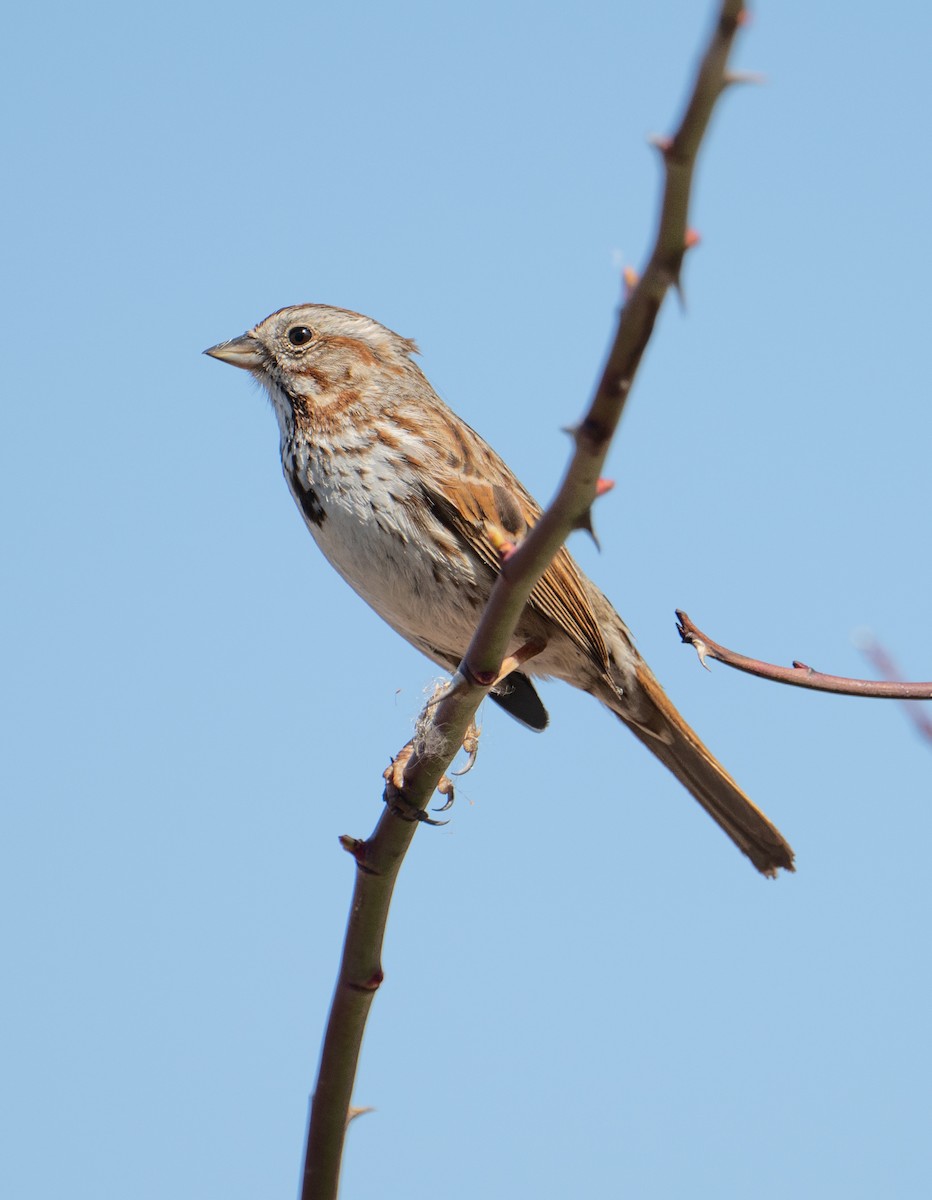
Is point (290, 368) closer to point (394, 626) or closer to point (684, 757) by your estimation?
point (394, 626)

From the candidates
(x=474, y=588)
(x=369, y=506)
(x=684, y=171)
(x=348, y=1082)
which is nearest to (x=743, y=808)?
(x=474, y=588)

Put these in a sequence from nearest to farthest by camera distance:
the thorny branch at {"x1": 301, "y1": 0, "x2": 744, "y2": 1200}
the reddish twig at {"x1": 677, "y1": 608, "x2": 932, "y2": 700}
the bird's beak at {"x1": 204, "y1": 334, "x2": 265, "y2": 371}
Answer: the thorny branch at {"x1": 301, "y1": 0, "x2": 744, "y2": 1200} < the reddish twig at {"x1": 677, "y1": 608, "x2": 932, "y2": 700} < the bird's beak at {"x1": 204, "y1": 334, "x2": 265, "y2": 371}

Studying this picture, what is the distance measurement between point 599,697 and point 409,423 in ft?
3.35

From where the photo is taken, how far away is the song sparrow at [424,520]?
410 cm

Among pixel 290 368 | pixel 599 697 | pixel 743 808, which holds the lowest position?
pixel 743 808

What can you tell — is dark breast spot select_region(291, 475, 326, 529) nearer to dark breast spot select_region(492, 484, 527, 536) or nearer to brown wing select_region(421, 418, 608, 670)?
brown wing select_region(421, 418, 608, 670)

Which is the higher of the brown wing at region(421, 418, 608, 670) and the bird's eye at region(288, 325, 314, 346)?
the bird's eye at region(288, 325, 314, 346)

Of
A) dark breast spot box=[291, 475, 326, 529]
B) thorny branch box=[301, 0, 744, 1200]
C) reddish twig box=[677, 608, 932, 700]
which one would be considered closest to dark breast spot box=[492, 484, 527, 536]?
dark breast spot box=[291, 475, 326, 529]

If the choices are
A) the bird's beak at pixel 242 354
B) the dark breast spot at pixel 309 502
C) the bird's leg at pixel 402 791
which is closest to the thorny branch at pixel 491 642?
the bird's leg at pixel 402 791

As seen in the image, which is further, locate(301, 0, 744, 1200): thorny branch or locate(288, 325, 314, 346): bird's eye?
locate(288, 325, 314, 346): bird's eye

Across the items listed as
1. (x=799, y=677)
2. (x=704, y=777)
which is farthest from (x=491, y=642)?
(x=704, y=777)

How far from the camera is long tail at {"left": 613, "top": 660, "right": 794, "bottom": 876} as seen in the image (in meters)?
4.39

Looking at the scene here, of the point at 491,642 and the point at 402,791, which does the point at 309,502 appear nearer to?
the point at 402,791

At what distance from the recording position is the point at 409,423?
14.3 feet
